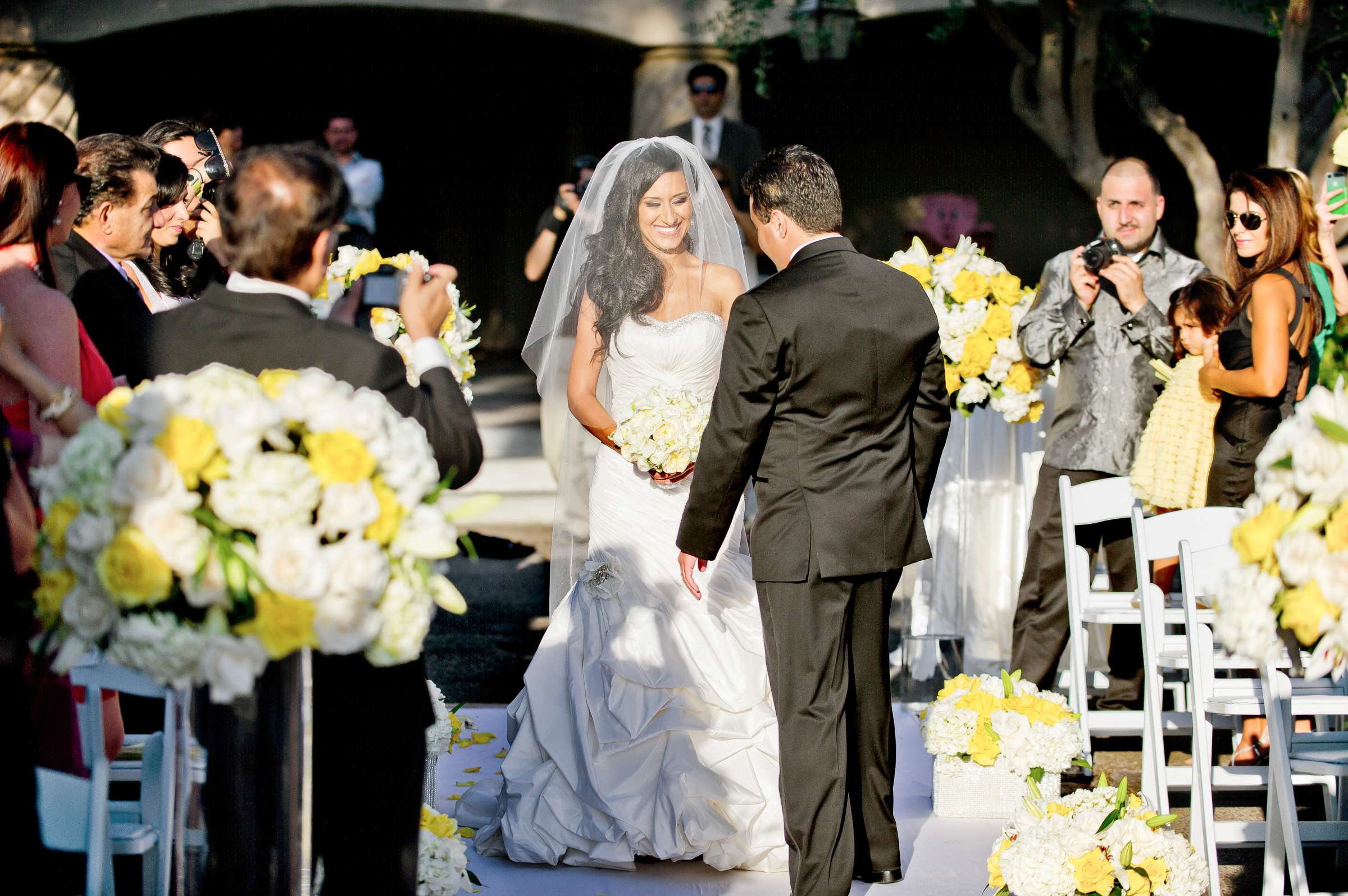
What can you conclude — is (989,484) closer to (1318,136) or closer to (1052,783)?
(1052,783)

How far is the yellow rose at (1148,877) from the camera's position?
139 inches

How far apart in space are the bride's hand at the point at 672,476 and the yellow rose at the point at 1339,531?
7.89ft

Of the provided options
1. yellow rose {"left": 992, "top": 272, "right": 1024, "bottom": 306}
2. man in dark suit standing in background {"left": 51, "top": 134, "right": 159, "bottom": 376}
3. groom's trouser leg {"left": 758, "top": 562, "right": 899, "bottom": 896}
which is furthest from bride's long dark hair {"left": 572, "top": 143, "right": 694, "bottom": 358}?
yellow rose {"left": 992, "top": 272, "right": 1024, "bottom": 306}

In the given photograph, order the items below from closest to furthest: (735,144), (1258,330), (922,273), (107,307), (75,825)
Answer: (75,825) → (107,307) → (1258,330) → (922,273) → (735,144)

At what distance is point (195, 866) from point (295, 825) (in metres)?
0.21

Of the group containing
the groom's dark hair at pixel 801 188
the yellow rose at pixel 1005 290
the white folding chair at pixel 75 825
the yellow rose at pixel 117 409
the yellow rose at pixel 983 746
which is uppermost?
the groom's dark hair at pixel 801 188

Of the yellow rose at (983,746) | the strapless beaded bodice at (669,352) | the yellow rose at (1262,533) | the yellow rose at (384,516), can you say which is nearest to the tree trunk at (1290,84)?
the yellow rose at (983,746)

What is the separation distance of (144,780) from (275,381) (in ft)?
4.48

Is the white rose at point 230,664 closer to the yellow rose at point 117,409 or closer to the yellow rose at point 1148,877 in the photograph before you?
the yellow rose at point 117,409

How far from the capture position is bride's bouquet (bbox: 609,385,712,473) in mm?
4578

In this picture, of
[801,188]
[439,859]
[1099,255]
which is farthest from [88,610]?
[1099,255]

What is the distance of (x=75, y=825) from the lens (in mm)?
3195

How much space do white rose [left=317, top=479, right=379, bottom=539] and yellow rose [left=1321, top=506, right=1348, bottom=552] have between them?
1.68 metres

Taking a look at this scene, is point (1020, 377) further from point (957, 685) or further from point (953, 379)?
point (957, 685)
